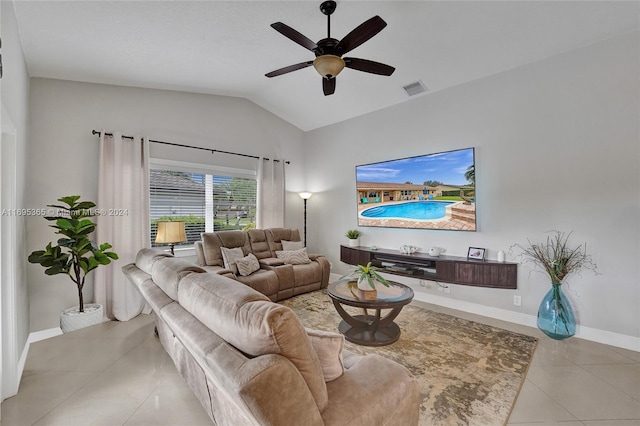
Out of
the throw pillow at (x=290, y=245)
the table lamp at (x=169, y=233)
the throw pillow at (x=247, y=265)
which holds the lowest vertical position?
the throw pillow at (x=247, y=265)

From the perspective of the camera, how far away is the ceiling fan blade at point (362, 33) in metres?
2.10

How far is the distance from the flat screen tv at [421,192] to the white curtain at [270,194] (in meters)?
1.53

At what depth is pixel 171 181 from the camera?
438cm

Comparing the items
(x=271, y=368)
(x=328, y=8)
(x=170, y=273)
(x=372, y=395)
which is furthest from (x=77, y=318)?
(x=328, y=8)

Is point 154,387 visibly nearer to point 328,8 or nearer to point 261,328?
point 261,328

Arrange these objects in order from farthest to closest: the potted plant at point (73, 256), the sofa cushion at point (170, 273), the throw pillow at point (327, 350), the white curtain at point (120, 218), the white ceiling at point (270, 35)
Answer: the white curtain at point (120, 218) < the potted plant at point (73, 256) < the white ceiling at point (270, 35) < the sofa cushion at point (170, 273) < the throw pillow at point (327, 350)

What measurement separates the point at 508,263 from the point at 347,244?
8.52 ft

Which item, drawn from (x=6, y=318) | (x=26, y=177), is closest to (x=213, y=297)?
(x=6, y=318)

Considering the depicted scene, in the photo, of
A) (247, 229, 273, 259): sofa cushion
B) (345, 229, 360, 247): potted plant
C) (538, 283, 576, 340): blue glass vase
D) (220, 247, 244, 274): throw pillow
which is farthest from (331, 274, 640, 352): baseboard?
(220, 247, 244, 274): throw pillow

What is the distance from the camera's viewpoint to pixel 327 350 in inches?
51.6

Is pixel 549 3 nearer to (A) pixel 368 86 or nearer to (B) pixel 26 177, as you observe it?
(A) pixel 368 86

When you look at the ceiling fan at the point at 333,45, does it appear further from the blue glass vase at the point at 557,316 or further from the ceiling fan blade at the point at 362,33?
the blue glass vase at the point at 557,316

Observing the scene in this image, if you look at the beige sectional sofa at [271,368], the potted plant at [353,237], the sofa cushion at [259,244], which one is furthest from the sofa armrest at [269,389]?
the potted plant at [353,237]

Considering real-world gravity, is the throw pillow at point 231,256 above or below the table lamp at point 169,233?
below
